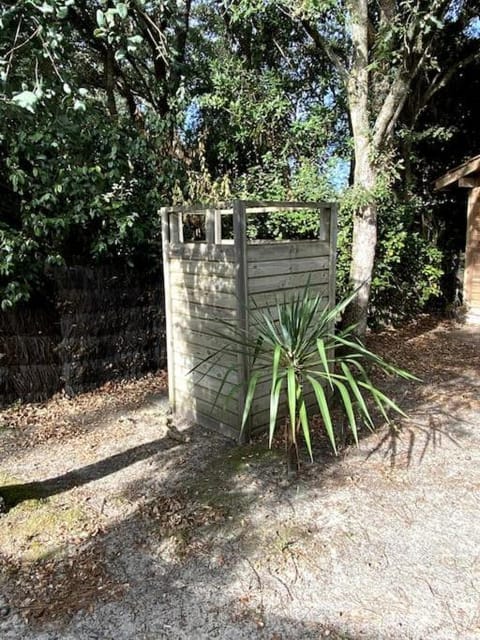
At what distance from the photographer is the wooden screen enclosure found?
10.2 feet

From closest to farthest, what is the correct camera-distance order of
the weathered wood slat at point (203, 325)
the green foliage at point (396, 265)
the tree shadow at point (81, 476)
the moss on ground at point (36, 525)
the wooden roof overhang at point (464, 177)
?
the moss on ground at point (36, 525), the tree shadow at point (81, 476), the weathered wood slat at point (203, 325), the green foliage at point (396, 265), the wooden roof overhang at point (464, 177)

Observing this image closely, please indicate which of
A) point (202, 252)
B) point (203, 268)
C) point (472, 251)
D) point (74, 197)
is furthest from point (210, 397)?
point (472, 251)

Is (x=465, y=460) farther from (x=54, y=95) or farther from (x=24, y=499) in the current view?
(x=54, y=95)

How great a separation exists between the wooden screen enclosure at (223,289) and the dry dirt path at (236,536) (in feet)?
0.98

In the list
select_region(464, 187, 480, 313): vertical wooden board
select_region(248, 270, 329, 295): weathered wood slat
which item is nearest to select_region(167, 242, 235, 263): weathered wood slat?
select_region(248, 270, 329, 295): weathered wood slat

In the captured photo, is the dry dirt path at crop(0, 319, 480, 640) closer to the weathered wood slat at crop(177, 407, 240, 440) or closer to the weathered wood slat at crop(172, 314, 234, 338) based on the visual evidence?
the weathered wood slat at crop(177, 407, 240, 440)

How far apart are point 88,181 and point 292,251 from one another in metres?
2.00

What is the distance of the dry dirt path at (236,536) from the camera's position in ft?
5.85

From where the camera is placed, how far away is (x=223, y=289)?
10.5ft

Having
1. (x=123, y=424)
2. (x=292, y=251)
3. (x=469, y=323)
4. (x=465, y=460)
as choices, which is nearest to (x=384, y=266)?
(x=469, y=323)

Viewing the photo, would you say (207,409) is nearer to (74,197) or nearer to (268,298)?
(268,298)

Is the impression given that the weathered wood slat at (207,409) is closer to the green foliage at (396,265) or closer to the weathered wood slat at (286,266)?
the weathered wood slat at (286,266)

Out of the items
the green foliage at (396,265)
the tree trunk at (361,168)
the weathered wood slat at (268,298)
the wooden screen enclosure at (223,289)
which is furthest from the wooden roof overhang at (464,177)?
the weathered wood slat at (268,298)

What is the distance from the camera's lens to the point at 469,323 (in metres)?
6.98
